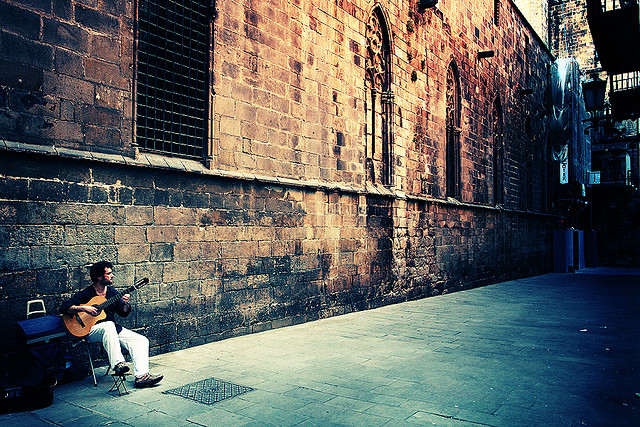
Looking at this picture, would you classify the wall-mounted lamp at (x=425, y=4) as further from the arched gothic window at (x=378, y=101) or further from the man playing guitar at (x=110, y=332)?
the man playing guitar at (x=110, y=332)

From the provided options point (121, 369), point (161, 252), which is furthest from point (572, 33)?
point (121, 369)

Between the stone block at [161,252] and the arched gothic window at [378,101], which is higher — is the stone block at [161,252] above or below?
below

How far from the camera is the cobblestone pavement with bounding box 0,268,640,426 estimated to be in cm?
397

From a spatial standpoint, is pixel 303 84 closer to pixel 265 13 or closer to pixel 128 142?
pixel 265 13

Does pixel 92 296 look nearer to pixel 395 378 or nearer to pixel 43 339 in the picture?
pixel 43 339

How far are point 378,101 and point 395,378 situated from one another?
7.34 metres

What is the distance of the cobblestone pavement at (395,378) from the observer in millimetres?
3971

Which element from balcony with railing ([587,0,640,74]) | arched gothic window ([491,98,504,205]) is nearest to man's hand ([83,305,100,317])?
balcony with railing ([587,0,640,74])

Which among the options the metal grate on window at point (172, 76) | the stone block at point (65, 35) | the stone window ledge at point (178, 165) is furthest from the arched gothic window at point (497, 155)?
the stone block at point (65, 35)

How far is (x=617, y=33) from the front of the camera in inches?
440

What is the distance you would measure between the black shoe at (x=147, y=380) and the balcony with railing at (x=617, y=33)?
10.8 m

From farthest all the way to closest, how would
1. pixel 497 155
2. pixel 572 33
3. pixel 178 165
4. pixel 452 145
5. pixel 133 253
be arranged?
1. pixel 572 33
2. pixel 497 155
3. pixel 452 145
4. pixel 178 165
5. pixel 133 253

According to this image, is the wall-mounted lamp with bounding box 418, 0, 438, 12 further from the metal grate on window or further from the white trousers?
the white trousers

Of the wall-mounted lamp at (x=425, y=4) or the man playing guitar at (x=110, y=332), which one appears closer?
the man playing guitar at (x=110, y=332)
